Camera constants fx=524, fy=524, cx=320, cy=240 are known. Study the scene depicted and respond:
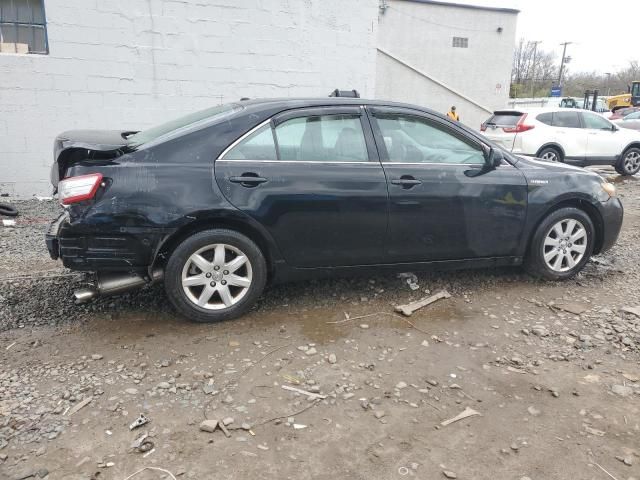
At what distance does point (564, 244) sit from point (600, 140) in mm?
9227

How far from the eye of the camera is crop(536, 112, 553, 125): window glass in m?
12.1

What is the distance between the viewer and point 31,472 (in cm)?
239

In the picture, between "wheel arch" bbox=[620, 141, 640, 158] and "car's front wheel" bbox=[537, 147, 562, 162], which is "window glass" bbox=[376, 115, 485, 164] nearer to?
"car's front wheel" bbox=[537, 147, 562, 162]

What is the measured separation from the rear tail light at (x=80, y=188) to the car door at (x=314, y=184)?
0.81 meters

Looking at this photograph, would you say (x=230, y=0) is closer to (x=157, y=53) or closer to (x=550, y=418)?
(x=157, y=53)

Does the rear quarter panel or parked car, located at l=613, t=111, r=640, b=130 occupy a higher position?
parked car, located at l=613, t=111, r=640, b=130

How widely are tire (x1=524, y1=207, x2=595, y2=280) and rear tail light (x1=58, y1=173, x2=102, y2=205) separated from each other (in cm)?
358

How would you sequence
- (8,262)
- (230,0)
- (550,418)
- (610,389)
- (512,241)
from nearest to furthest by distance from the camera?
(550,418)
(610,389)
(512,241)
(8,262)
(230,0)

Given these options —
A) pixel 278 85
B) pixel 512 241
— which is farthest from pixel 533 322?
pixel 278 85

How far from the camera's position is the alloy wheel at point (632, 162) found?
1282 centimetres

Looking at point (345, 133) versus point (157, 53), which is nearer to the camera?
point (345, 133)

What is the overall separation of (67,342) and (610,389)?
11.6 feet

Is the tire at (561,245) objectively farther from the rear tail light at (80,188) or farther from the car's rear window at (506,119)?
the car's rear window at (506,119)

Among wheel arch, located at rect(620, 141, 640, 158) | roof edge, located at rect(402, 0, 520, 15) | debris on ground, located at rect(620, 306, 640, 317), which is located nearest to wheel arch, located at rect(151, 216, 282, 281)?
debris on ground, located at rect(620, 306, 640, 317)
